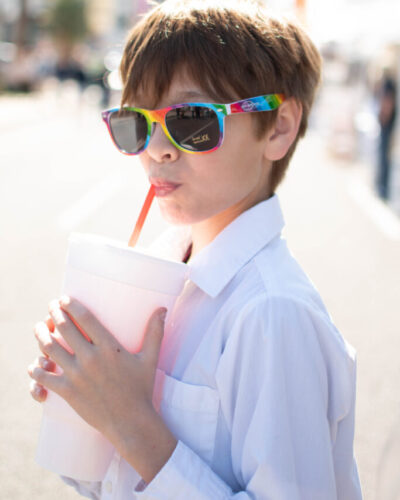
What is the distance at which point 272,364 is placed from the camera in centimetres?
98

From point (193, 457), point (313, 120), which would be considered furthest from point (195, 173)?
point (313, 120)

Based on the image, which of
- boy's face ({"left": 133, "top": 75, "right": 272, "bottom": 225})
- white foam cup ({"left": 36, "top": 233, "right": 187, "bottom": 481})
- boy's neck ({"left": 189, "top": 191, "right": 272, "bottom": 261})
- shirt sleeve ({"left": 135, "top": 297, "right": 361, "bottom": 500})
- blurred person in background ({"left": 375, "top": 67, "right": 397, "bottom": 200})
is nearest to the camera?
shirt sleeve ({"left": 135, "top": 297, "right": 361, "bottom": 500})

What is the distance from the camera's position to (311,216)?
22.9 ft

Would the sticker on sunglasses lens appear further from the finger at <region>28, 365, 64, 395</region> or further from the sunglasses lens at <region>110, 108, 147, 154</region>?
the finger at <region>28, 365, 64, 395</region>

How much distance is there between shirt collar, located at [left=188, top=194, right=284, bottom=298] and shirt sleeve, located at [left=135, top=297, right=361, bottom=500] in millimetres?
153

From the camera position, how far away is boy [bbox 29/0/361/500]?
39.2 inches

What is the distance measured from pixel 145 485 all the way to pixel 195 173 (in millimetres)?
595

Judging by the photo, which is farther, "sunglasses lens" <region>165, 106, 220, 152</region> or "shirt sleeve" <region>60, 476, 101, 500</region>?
"shirt sleeve" <region>60, 476, 101, 500</region>

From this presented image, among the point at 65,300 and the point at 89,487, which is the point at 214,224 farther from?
the point at 89,487

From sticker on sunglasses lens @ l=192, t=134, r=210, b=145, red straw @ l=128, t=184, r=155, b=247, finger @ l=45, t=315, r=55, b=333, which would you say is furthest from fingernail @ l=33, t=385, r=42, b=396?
sticker on sunglasses lens @ l=192, t=134, r=210, b=145

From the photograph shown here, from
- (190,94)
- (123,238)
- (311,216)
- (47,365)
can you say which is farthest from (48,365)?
(311,216)

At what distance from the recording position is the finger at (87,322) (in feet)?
3.47

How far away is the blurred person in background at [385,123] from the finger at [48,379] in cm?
769

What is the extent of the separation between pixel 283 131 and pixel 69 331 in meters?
0.60
